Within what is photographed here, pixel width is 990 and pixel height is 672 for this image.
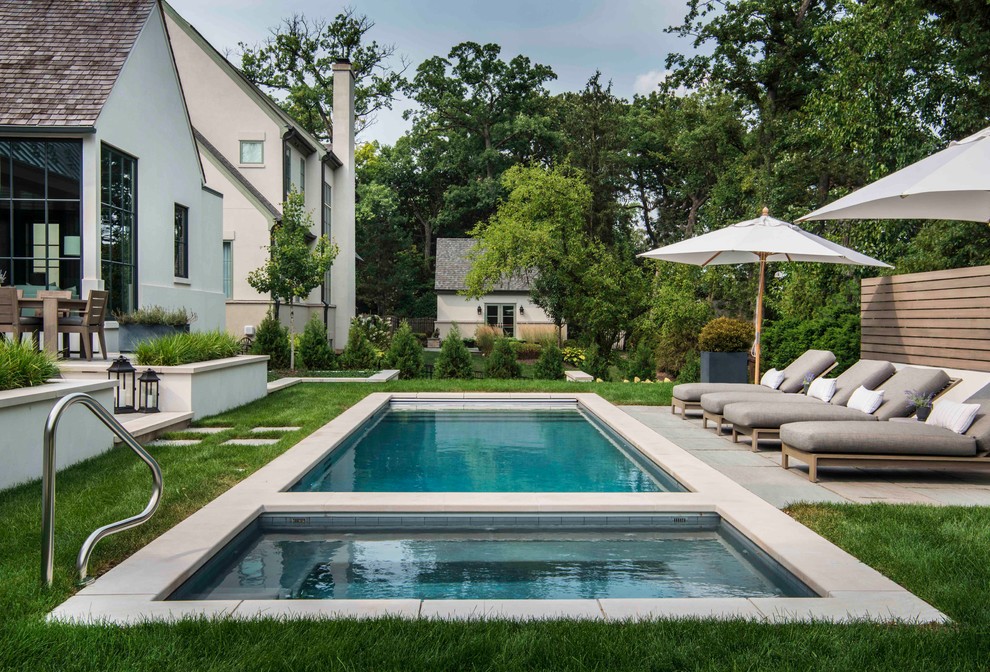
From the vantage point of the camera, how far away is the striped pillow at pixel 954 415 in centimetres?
725

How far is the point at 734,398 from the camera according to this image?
968 centimetres

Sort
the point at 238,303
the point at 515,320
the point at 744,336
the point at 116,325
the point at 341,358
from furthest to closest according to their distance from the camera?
the point at 515,320
the point at 238,303
the point at 341,358
the point at 744,336
the point at 116,325

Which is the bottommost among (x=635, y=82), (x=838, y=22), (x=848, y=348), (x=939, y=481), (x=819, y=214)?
(x=939, y=481)

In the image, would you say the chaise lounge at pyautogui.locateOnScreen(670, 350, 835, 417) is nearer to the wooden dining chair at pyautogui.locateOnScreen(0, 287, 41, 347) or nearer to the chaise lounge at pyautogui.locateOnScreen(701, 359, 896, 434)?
the chaise lounge at pyautogui.locateOnScreen(701, 359, 896, 434)

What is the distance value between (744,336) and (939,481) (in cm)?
651

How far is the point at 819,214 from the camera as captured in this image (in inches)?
332

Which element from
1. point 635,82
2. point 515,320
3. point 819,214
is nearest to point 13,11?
point 819,214

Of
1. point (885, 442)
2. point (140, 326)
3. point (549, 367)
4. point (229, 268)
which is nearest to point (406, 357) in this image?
point (549, 367)

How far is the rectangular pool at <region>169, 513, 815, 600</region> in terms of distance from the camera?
4453 millimetres

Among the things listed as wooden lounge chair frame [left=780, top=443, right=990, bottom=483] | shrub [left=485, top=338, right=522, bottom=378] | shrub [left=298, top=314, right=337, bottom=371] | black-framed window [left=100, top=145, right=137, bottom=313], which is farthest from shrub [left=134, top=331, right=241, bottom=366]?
wooden lounge chair frame [left=780, top=443, right=990, bottom=483]

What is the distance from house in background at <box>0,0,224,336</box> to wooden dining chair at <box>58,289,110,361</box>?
4.88 feet

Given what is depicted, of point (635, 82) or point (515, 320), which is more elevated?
point (635, 82)

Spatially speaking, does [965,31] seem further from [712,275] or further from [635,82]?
[635,82]

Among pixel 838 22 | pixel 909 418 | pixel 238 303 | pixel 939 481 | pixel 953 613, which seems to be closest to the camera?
pixel 953 613
